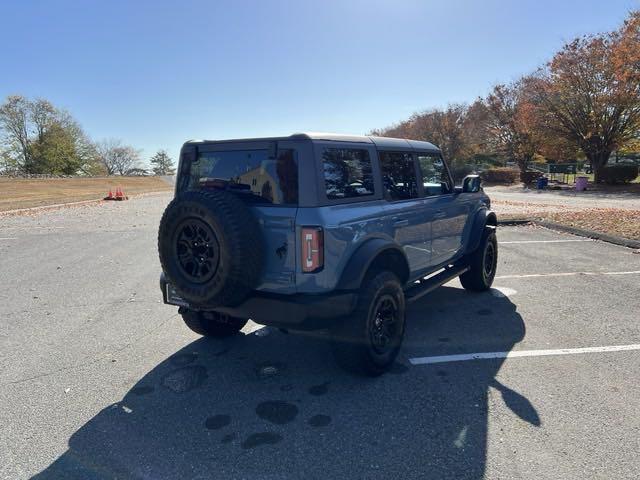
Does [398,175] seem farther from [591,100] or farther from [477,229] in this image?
[591,100]

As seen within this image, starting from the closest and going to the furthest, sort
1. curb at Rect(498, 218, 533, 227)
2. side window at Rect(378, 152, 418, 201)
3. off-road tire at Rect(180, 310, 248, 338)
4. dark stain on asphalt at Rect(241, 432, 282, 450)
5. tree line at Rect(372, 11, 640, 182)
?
dark stain on asphalt at Rect(241, 432, 282, 450) → side window at Rect(378, 152, 418, 201) → off-road tire at Rect(180, 310, 248, 338) → curb at Rect(498, 218, 533, 227) → tree line at Rect(372, 11, 640, 182)

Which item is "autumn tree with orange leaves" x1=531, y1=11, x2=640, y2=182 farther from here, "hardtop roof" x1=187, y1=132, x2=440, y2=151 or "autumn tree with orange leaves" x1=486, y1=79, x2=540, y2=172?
"hardtop roof" x1=187, y1=132, x2=440, y2=151

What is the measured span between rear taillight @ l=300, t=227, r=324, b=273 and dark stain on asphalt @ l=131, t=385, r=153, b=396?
154 centimetres

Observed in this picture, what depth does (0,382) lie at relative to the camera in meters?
3.29

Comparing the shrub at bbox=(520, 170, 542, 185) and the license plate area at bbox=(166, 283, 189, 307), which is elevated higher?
the shrub at bbox=(520, 170, 542, 185)

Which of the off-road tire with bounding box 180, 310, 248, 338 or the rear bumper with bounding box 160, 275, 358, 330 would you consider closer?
the rear bumper with bounding box 160, 275, 358, 330

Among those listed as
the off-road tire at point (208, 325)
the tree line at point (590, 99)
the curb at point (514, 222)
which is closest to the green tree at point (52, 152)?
the tree line at point (590, 99)

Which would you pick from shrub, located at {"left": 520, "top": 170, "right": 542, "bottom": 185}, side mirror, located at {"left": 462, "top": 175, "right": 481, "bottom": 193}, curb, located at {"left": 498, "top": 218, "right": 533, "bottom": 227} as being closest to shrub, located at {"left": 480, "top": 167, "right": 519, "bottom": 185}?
shrub, located at {"left": 520, "top": 170, "right": 542, "bottom": 185}

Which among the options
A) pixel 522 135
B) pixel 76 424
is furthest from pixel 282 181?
pixel 522 135

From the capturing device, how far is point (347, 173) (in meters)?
3.32

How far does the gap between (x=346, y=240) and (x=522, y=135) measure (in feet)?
119

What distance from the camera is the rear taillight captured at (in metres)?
2.85

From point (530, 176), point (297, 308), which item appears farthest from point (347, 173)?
point (530, 176)

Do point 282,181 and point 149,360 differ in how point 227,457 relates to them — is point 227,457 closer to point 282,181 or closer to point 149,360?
point 149,360
